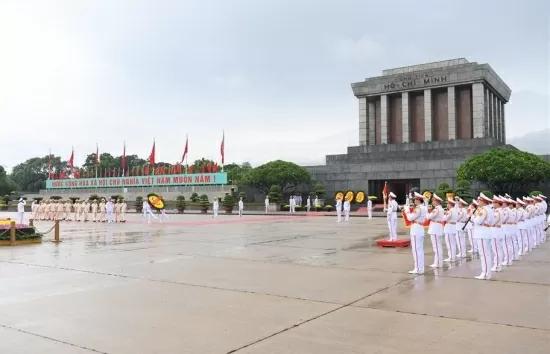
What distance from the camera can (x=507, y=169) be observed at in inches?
1229

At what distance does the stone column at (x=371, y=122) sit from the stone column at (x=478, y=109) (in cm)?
1030

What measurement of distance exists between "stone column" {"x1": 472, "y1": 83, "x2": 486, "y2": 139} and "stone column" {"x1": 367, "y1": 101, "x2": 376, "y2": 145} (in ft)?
33.8

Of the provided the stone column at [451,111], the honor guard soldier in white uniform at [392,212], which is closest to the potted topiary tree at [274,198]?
the stone column at [451,111]

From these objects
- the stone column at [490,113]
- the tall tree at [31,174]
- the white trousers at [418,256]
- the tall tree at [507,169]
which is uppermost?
the stone column at [490,113]

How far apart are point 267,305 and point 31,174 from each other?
97893mm

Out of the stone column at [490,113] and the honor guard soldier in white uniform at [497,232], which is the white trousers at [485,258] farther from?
the stone column at [490,113]

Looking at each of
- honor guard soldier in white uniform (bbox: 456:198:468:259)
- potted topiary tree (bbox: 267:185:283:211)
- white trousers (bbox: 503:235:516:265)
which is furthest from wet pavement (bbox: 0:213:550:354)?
potted topiary tree (bbox: 267:185:283:211)

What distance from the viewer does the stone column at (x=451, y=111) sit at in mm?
44456

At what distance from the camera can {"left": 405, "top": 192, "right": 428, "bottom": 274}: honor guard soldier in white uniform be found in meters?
8.88

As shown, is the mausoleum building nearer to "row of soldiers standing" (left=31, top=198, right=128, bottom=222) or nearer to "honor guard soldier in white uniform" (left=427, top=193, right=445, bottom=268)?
"row of soldiers standing" (left=31, top=198, right=128, bottom=222)

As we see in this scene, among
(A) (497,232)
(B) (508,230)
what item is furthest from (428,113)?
(A) (497,232)

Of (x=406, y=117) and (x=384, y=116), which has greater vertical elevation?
(x=384, y=116)

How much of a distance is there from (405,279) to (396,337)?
3.46m

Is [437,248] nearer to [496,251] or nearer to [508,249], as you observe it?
[496,251]
